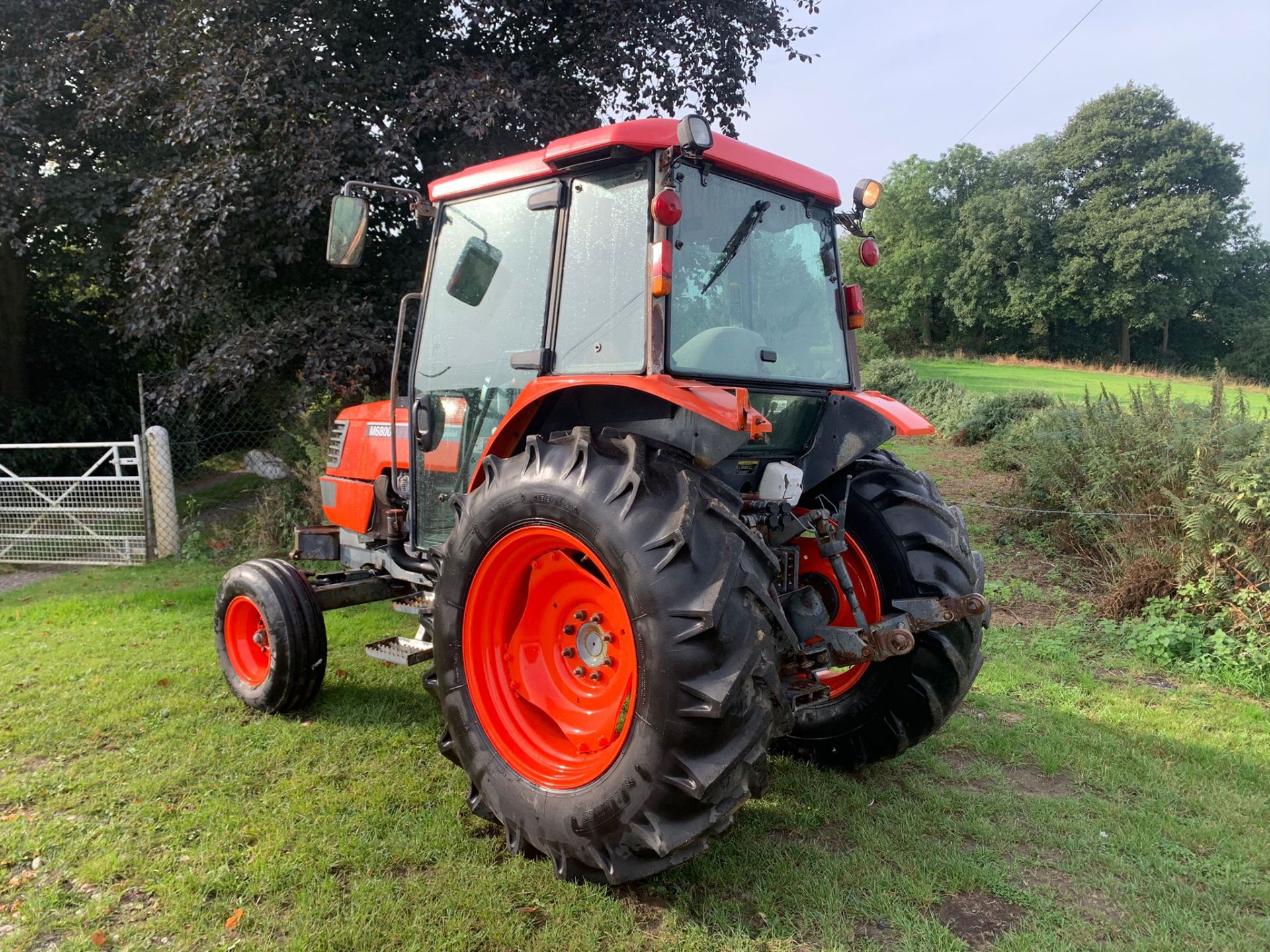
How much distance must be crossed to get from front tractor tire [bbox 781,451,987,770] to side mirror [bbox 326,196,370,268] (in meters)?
2.12

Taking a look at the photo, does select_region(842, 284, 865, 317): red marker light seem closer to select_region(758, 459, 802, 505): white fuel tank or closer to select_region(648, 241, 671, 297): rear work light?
select_region(758, 459, 802, 505): white fuel tank

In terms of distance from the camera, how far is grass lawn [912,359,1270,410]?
12625mm

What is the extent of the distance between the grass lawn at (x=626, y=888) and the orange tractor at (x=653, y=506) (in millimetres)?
271

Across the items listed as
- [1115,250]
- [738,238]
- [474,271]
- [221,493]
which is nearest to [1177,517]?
[738,238]

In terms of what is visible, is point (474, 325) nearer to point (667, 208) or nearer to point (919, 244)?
point (667, 208)

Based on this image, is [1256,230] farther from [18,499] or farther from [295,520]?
[18,499]

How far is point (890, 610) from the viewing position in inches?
114

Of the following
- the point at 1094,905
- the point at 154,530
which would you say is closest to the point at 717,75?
the point at 154,530

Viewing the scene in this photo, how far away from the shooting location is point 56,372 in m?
10.7

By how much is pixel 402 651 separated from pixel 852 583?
1.97 m

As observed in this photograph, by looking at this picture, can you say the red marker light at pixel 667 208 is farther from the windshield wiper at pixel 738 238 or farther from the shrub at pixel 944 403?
the shrub at pixel 944 403

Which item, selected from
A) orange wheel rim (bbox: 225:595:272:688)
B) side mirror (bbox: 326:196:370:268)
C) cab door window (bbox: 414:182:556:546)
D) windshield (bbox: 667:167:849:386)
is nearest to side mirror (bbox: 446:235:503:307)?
cab door window (bbox: 414:182:556:546)

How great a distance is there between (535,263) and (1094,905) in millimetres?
2795

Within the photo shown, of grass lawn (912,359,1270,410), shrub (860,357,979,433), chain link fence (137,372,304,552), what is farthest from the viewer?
grass lawn (912,359,1270,410)
